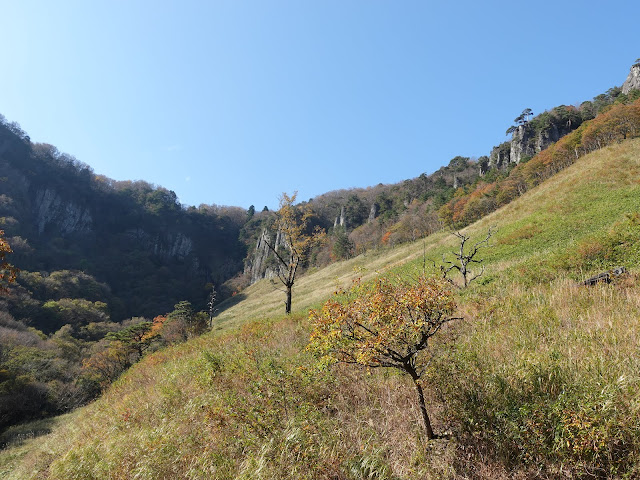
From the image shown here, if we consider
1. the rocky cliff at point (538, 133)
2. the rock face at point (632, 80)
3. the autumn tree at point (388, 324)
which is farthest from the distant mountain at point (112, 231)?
the rock face at point (632, 80)

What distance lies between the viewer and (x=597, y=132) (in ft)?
181

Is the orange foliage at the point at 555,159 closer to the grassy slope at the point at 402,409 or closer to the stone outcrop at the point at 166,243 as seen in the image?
the grassy slope at the point at 402,409

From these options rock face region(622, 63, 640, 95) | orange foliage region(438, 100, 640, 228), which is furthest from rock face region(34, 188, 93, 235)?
rock face region(622, 63, 640, 95)

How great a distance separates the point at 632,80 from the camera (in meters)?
89.2

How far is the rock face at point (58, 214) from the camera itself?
132875mm

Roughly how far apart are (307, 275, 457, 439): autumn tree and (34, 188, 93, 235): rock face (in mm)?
173243

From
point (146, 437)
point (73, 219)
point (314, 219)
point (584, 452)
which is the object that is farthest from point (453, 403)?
point (73, 219)

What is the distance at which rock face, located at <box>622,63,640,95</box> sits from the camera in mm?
87162

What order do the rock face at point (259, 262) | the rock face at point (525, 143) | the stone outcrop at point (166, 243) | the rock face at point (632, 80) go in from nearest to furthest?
1. the rock face at point (632, 80)
2. the rock face at point (525, 143)
3. the rock face at point (259, 262)
4. the stone outcrop at point (166, 243)

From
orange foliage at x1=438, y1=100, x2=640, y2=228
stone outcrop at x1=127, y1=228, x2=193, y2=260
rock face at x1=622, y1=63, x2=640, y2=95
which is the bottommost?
orange foliage at x1=438, y1=100, x2=640, y2=228

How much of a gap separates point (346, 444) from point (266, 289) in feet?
319

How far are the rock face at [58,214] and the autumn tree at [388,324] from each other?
173243 millimetres

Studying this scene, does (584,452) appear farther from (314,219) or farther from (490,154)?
(314,219)

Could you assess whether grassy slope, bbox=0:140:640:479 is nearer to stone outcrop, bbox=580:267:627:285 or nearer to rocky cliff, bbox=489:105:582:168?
stone outcrop, bbox=580:267:627:285
